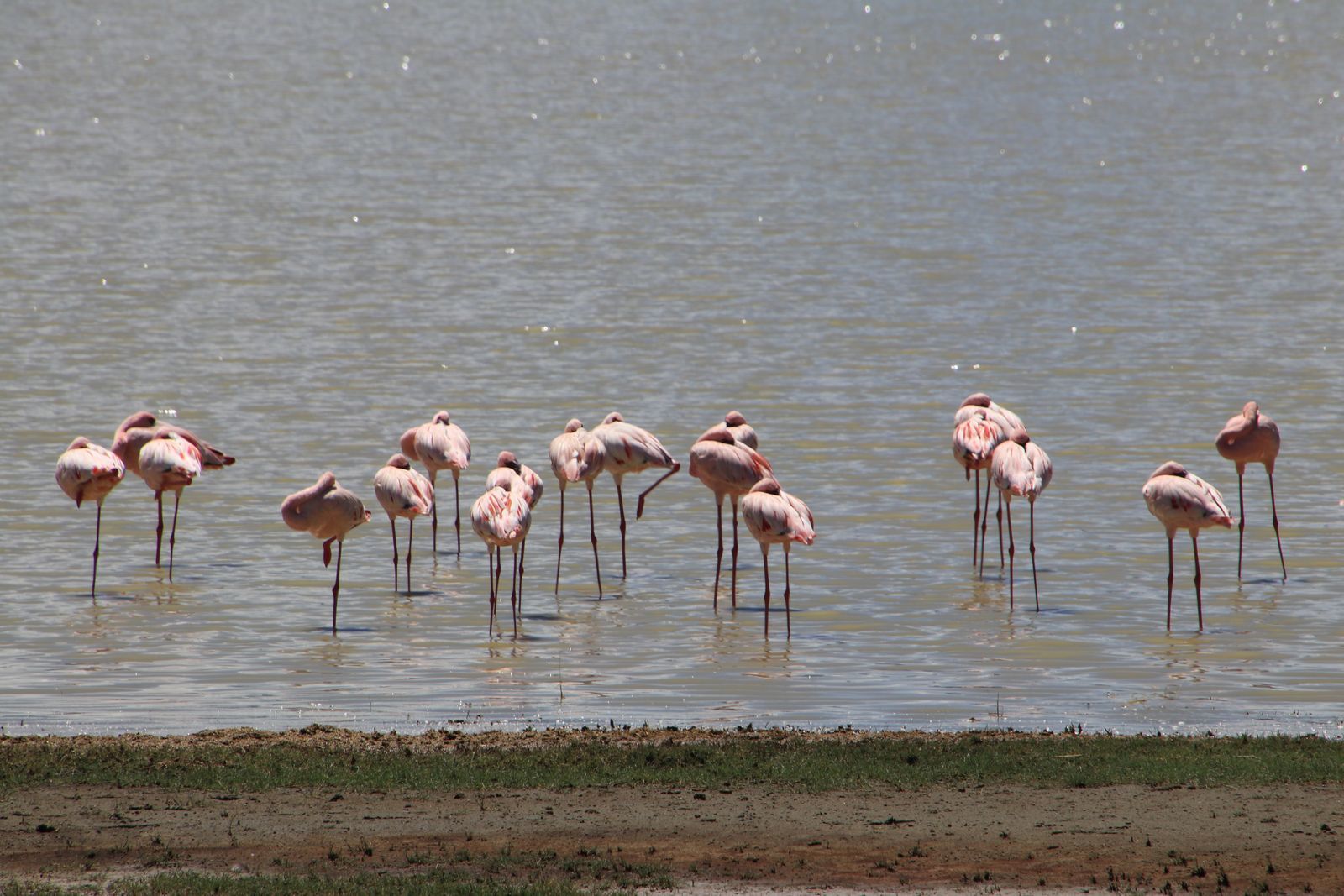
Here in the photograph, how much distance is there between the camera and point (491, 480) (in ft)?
41.4

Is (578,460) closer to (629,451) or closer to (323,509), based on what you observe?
(629,451)

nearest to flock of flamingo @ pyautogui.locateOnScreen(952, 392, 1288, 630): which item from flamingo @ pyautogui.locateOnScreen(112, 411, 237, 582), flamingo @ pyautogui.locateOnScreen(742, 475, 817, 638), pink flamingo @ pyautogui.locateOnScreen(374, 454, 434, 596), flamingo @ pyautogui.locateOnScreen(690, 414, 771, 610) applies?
flamingo @ pyautogui.locateOnScreen(742, 475, 817, 638)

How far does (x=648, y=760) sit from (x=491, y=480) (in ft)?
15.3

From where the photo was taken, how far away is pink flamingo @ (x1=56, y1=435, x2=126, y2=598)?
13641mm

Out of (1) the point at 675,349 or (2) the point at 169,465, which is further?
(1) the point at 675,349

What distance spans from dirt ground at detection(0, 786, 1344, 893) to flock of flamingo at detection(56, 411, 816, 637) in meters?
4.19

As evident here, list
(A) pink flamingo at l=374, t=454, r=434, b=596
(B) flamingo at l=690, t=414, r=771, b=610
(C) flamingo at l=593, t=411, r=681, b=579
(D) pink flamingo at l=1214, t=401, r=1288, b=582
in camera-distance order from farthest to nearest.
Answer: (D) pink flamingo at l=1214, t=401, r=1288, b=582
(C) flamingo at l=593, t=411, r=681, b=579
(B) flamingo at l=690, t=414, r=771, b=610
(A) pink flamingo at l=374, t=454, r=434, b=596

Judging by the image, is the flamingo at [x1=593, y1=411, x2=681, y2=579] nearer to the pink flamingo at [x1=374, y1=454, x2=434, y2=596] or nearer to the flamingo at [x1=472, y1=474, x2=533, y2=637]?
the pink flamingo at [x1=374, y1=454, x2=434, y2=596]

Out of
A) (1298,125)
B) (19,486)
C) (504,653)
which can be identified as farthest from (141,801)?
(1298,125)

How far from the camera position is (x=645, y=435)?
14.1 meters

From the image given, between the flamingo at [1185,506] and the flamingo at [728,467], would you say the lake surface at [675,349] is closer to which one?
the flamingo at [1185,506]

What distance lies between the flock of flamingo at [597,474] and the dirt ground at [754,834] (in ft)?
14.1

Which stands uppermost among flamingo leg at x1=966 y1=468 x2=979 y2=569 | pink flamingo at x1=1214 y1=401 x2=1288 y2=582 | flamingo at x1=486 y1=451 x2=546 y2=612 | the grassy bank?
pink flamingo at x1=1214 y1=401 x2=1288 y2=582

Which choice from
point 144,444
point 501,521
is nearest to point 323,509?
point 501,521
